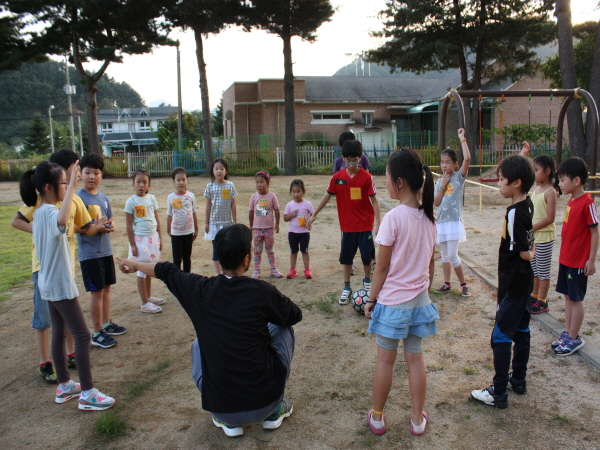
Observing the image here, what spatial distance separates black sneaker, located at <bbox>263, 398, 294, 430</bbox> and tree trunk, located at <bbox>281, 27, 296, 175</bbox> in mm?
24207

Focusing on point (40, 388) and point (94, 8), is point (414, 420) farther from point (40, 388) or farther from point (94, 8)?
point (94, 8)

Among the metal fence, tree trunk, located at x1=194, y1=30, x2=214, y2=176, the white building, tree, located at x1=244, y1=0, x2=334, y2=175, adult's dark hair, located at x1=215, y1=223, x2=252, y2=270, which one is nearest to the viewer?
adult's dark hair, located at x1=215, y1=223, x2=252, y2=270

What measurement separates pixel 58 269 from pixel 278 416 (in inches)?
73.1

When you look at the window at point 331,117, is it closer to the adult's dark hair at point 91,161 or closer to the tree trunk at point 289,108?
the tree trunk at point 289,108

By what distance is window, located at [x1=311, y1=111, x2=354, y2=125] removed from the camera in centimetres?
3553

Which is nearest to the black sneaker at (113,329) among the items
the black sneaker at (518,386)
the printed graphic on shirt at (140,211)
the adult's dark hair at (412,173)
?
the printed graphic on shirt at (140,211)

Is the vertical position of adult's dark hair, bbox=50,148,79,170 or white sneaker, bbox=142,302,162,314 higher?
adult's dark hair, bbox=50,148,79,170

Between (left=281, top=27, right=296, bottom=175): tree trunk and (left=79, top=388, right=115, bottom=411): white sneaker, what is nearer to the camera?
(left=79, top=388, right=115, bottom=411): white sneaker

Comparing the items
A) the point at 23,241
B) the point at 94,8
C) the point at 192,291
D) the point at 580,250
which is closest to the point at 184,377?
the point at 192,291

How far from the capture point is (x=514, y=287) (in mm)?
3250

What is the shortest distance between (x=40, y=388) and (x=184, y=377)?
1.12m

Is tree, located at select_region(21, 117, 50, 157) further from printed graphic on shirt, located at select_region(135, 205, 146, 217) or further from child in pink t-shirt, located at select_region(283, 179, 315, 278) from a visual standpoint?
printed graphic on shirt, located at select_region(135, 205, 146, 217)

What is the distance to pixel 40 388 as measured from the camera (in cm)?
377

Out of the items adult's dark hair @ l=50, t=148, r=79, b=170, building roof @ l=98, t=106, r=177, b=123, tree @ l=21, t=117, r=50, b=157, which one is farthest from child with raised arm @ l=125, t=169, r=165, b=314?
building roof @ l=98, t=106, r=177, b=123
